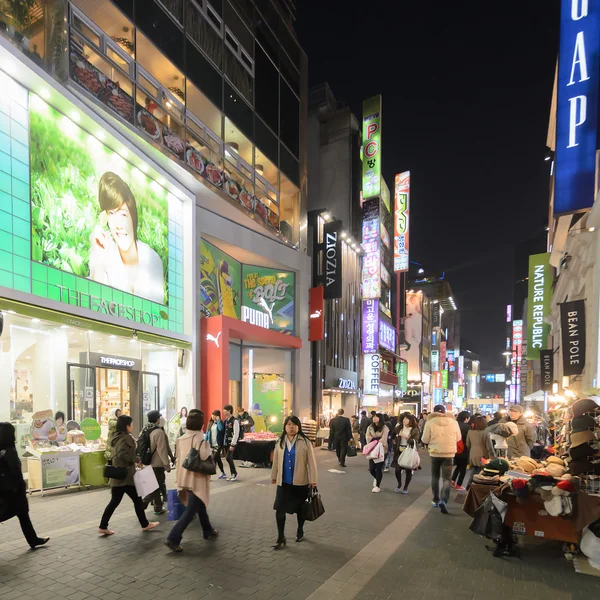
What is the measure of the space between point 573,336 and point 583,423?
37.8 feet

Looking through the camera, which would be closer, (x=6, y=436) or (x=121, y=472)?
(x=6, y=436)

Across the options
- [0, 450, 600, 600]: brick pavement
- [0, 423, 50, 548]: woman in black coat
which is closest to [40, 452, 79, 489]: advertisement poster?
[0, 450, 600, 600]: brick pavement

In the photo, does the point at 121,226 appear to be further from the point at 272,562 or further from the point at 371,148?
the point at 371,148

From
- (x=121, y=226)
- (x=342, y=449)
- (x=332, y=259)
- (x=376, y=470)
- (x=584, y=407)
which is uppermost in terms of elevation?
(x=332, y=259)

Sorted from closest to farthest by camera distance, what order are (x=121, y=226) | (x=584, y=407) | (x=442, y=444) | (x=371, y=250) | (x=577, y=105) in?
(x=584, y=407)
(x=442, y=444)
(x=577, y=105)
(x=121, y=226)
(x=371, y=250)

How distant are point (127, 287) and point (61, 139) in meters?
4.15

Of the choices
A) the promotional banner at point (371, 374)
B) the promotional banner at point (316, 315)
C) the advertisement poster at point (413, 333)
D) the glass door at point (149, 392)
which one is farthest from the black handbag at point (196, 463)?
the advertisement poster at point (413, 333)

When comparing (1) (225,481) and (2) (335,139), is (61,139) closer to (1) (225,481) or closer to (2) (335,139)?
(1) (225,481)

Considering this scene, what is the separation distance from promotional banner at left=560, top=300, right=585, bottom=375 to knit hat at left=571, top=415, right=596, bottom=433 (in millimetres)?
10826

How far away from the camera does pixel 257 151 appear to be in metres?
20.9

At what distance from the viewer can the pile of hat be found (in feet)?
18.9

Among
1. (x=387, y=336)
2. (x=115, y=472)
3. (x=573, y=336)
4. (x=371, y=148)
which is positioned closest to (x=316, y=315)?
(x=573, y=336)

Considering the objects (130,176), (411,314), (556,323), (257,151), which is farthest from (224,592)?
(411,314)

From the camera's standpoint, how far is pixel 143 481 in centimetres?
638
